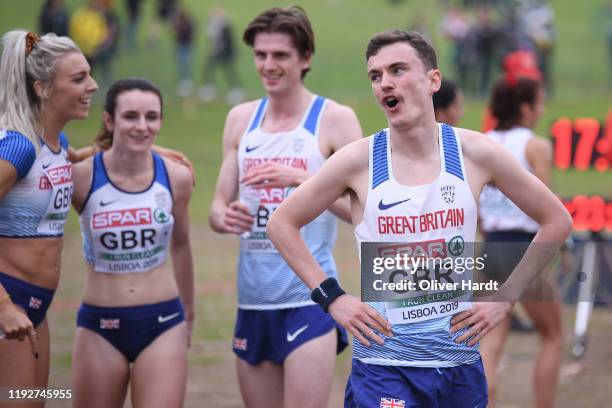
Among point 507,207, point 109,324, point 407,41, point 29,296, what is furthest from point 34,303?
point 507,207

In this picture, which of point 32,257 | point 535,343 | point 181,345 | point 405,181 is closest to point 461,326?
point 405,181

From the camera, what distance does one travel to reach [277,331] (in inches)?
236

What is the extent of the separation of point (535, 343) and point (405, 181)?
629 cm

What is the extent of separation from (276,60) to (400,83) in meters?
1.60

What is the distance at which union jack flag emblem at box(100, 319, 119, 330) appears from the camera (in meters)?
5.79

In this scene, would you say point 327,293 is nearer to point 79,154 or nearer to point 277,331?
point 277,331

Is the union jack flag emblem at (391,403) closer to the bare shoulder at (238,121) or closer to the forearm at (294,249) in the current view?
the forearm at (294,249)

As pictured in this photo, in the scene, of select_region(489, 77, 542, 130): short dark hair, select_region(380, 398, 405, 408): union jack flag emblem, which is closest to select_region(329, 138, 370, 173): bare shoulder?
select_region(380, 398, 405, 408): union jack flag emblem

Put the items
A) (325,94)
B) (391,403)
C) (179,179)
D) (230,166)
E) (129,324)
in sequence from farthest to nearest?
1. (325,94)
2. (230,166)
3. (179,179)
4. (129,324)
5. (391,403)

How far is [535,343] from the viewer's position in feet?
34.2

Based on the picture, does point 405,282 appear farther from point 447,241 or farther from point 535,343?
point 535,343

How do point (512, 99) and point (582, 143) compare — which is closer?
point (512, 99)

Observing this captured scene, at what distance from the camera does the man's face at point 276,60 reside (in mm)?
6031

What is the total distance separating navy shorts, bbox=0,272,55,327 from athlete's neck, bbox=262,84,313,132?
5.25 feet
